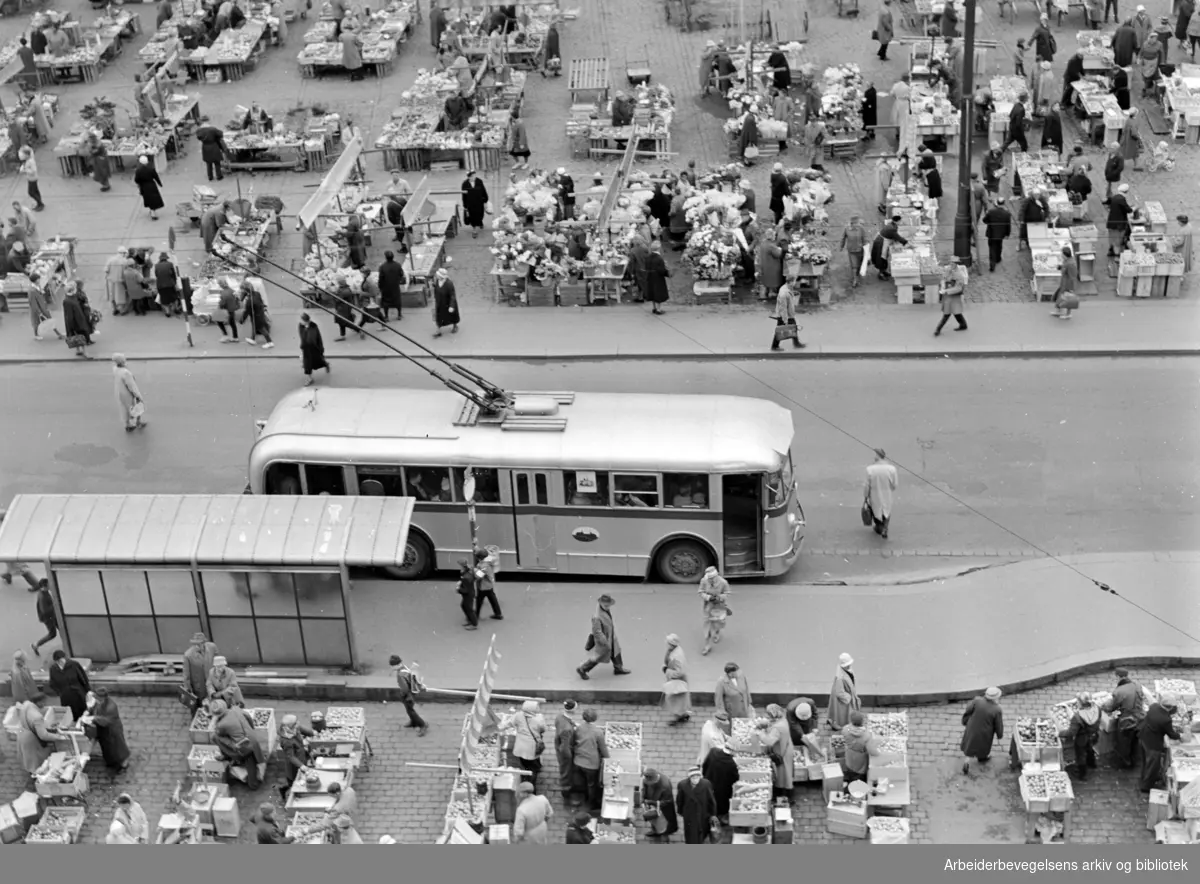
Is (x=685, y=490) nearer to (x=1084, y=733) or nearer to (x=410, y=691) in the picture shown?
(x=410, y=691)

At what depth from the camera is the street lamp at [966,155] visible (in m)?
Result: 36.6

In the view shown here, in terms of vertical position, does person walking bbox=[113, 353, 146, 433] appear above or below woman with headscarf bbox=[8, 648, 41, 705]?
above

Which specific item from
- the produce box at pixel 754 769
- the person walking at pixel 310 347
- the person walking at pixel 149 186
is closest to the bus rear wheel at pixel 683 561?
the produce box at pixel 754 769

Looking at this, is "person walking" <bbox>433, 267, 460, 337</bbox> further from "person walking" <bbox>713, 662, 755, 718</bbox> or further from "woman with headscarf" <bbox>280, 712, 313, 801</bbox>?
"person walking" <bbox>713, 662, 755, 718</bbox>

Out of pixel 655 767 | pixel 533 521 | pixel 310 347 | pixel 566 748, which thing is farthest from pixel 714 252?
pixel 566 748

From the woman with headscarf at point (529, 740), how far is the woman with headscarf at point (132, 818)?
16.0 feet

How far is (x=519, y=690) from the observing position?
89.9 feet

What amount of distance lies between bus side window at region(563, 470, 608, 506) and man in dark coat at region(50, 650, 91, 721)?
24.7 feet

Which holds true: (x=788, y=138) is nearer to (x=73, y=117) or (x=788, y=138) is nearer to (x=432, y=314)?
(x=432, y=314)

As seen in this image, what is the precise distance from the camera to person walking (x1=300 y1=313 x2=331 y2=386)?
35750 mm

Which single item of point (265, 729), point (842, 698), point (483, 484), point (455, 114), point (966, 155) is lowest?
point (265, 729)

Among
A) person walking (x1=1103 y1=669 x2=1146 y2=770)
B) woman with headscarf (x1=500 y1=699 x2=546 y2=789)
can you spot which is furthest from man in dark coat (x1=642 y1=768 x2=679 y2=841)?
person walking (x1=1103 y1=669 x2=1146 y2=770)

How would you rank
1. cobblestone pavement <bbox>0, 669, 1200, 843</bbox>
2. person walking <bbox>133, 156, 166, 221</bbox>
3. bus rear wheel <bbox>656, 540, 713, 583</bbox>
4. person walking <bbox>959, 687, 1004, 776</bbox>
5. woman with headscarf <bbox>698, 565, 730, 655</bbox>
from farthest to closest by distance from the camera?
person walking <bbox>133, 156, 166, 221</bbox>, bus rear wheel <bbox>656, 540, 713, 583</bbox>, woman with headscarf <bbox>698, 565, 730, 655</bbox>, person walking <bbox>959, 687, 1004, 776</bbox>, cobblestone pavement <bbox>0, 669, 1200, 843</bbox>

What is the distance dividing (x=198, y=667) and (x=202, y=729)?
97 cm
